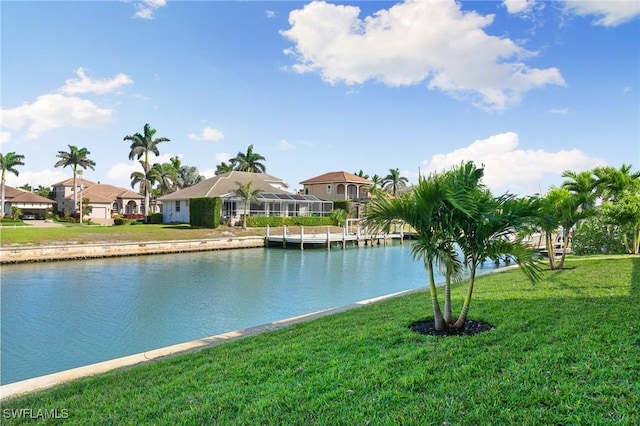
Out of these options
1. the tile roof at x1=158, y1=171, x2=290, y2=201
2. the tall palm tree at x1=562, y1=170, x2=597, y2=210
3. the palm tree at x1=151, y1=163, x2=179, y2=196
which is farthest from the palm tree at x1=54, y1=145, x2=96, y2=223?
the tall palm tree at x1=562, y1=170, x2=597, y2=210

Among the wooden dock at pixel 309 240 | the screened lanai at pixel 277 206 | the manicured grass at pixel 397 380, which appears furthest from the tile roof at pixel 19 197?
the manicured grass at pixel 397 380

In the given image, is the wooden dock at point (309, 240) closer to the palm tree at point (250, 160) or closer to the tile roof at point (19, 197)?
the palm tree at point (250, 160)

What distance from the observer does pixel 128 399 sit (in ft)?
12.7

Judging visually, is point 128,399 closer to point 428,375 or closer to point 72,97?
point 428,375

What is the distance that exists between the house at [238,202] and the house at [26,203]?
17296 millimetres

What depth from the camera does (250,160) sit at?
56156 mm

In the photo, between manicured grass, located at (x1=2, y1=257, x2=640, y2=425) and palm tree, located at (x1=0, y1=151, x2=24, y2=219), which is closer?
manicured grass, located at (x1=2, y1=257, x2=640, y2=425)

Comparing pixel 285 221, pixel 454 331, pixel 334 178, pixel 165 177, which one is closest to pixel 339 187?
pixel 334 178

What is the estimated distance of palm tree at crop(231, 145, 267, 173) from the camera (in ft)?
184

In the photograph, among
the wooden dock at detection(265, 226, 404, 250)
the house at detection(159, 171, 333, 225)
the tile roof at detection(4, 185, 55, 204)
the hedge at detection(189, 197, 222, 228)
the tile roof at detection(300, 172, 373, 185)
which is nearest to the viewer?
the wooden dock at detection(265, 226, 404, 250)

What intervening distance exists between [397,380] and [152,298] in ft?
37.0

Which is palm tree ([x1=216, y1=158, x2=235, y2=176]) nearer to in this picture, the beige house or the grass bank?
the beige house

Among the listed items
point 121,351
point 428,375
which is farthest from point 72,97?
point 428,375

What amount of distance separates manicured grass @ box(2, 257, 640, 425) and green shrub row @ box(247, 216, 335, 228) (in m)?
29.5
